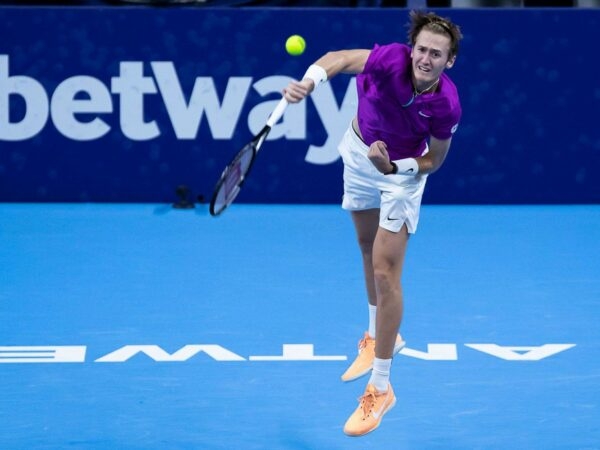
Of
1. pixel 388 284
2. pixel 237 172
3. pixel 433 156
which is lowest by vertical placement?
pixel 388 284

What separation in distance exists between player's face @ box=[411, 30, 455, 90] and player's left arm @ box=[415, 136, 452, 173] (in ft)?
1.24

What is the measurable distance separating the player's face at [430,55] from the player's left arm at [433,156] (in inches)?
14.9

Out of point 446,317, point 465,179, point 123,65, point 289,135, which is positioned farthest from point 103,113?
point 446,317

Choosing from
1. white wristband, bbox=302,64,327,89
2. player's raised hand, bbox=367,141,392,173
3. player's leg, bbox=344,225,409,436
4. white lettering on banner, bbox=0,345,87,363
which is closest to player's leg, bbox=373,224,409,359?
player's leg, bbox=344,225,409,436

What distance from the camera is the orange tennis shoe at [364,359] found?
7.05 meters

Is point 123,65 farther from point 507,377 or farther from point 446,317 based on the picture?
point 507,377

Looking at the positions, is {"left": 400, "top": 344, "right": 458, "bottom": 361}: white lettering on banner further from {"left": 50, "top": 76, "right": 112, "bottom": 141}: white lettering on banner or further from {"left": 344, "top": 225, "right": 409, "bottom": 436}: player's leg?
{"left": 50, "top": 76, "right": 112, "bottom": 141}: white lettering on banner

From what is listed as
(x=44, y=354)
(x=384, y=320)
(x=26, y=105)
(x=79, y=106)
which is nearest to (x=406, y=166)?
(x=384, y=320)

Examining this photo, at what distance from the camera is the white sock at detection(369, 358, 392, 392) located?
660 cm

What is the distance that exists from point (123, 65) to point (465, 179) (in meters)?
3.21

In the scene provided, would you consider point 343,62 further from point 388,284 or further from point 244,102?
point 244,102

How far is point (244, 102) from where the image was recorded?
11.5 m

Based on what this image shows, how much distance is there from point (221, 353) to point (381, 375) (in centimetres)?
140

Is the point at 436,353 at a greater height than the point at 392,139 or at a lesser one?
lesser
